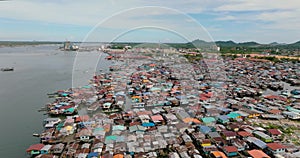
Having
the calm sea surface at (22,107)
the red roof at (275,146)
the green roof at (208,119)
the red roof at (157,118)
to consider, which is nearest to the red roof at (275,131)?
the red roof at (275,146)

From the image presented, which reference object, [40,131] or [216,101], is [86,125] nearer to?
[40,131]

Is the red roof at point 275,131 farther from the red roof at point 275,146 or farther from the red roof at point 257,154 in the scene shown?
the red roof at point 257,154

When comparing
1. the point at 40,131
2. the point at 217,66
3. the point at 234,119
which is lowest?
the point at 40,131

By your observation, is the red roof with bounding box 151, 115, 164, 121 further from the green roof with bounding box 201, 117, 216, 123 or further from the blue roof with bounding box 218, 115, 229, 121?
the blue roof with bounding box 218, 115, 229, 121

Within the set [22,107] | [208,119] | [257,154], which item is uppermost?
[208,119]

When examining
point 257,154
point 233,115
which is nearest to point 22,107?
point 233,115

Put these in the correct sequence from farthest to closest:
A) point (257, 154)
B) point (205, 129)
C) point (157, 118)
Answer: point (157, 118)
point (205, 129)
point (257, 154)

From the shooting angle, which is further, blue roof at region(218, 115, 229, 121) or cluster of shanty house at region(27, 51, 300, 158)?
blue roof at region(218, 115, 229, 121)

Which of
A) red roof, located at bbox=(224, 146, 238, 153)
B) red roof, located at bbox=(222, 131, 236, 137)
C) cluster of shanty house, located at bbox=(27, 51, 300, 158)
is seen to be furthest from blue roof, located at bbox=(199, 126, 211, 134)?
red roof, located at bbox=(224, 146, 238, 153)

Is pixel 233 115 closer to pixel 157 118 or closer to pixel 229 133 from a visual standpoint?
pixel 229 133

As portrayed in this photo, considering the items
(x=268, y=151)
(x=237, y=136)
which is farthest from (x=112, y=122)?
(x=268, y=151)

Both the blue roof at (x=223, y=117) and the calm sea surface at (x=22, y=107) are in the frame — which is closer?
the calm sea surface at (x=22, y=107)
